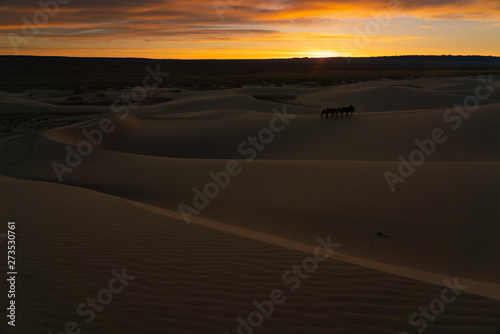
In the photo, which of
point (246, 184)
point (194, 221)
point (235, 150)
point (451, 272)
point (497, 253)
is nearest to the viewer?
point (451, 272)

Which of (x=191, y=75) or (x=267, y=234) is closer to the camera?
(x=267, y=234)

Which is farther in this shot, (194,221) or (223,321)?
(194,221)

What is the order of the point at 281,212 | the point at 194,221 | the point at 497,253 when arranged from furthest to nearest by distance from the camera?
1. the point at 281,212
2. the point at 194,221
3. the point at 497,253

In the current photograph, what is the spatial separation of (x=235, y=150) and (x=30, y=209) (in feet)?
35.4

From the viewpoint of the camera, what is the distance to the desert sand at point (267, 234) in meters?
4.03

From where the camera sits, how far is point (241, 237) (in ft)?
20.9

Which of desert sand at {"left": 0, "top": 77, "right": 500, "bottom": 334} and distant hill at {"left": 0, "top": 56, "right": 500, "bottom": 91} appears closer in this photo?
desert sand at {"left": 0, "top": 77, "right": 500, "bottom": 334}

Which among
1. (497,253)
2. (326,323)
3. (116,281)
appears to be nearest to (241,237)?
(116,281)

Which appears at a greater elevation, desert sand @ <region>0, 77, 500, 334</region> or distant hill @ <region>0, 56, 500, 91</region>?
distant hill @ <region>0, 56, 500, 91</region>

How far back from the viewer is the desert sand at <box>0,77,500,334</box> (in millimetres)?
4027

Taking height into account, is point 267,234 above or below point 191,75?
below

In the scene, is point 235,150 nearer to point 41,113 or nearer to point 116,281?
point 116,281

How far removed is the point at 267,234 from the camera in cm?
725

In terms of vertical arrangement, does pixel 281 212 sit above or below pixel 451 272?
above
